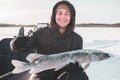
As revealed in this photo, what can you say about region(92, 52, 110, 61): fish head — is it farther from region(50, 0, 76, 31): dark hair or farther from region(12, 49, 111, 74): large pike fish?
region(50, 0, 76, 31): dark hair

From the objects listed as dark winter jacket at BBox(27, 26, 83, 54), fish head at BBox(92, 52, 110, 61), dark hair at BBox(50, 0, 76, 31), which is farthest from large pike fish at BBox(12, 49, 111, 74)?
dark hair at BBox(50, 0, 76, 31)

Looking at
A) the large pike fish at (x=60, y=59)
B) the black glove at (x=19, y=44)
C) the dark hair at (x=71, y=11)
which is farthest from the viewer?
the dark hair at (x=71, y=11)

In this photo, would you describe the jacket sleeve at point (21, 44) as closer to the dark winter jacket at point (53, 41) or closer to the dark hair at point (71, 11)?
the dark winter jacket at point (53, 41)

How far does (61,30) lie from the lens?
13.6 feet

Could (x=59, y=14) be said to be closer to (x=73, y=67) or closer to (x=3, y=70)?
(x=73, y=67)

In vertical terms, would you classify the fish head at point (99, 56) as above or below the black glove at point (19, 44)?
below

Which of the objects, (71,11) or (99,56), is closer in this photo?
(99,56)

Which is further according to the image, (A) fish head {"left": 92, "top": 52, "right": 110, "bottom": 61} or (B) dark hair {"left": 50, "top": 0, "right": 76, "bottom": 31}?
(B) dark hair {"left": 50, "top": 0, "right": 76, "bottom": 31}

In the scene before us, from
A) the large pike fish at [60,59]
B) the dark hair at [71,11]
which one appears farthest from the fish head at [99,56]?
the dark hair at [71,11]

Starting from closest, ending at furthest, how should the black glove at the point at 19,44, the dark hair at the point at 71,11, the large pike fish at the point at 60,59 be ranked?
1. the large pike fish at the point at 60,59
2. the black glove at the point at 19,44
3. the dark hair at the point at 71,11

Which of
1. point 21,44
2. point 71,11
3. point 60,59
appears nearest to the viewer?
point 60,59

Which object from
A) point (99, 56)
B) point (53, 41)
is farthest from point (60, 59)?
point (53, 41)

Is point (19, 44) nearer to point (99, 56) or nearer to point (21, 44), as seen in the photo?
point (21, 44)

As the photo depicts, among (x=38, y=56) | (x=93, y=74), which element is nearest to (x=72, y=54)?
(x=38, y=56)
